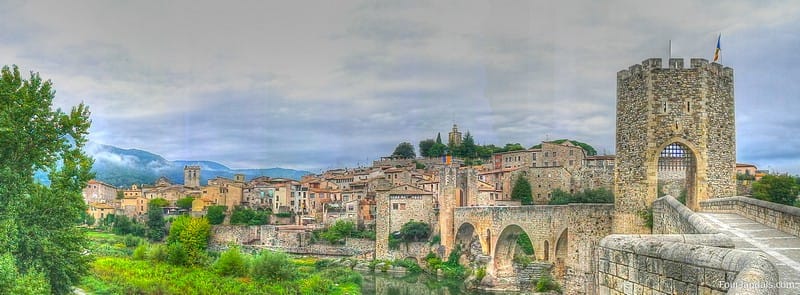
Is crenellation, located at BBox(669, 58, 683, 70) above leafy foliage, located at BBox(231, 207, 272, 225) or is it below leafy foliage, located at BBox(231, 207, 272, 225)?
above

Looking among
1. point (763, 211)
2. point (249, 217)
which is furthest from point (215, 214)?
point (763, 211)

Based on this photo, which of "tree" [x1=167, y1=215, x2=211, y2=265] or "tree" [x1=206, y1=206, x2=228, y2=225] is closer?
"tree" [x1=167, y1=215, x2=211, y2=265]

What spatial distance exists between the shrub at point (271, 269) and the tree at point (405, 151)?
68188mm

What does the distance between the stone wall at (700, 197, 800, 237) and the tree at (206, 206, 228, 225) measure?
191 feet

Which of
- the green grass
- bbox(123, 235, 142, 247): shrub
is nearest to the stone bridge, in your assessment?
the green grass

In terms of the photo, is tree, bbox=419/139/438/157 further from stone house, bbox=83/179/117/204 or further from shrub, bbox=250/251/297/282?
shrub, bbox=250/251/297/282

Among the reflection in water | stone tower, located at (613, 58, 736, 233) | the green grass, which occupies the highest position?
stone tower, located at (613, 58, 736, 233)

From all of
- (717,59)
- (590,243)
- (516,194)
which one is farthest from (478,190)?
(717,59)

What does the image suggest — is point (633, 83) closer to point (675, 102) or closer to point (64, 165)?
point (675, 102)

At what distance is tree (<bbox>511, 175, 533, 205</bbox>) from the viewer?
5953cm

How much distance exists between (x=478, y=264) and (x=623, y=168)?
77.4 ft

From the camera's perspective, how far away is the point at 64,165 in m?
17.8

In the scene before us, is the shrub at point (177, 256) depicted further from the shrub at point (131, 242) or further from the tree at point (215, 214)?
the tree at point (215, 214)

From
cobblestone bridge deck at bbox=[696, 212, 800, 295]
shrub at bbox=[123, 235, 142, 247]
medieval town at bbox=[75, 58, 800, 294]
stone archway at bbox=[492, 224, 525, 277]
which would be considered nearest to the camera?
cobblestone bridge deck at bbox=[696, 212, 800, 295]
